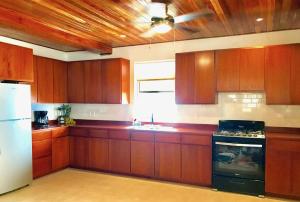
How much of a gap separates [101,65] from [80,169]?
2.19 m

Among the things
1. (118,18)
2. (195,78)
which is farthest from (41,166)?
(195,78)

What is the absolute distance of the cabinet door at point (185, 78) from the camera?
14.4 feet

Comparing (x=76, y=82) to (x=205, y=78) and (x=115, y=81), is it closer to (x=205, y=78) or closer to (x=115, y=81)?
(x=115, y=81)

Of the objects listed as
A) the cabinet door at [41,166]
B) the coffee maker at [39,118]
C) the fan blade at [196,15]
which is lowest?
the cabinet door at [41,166]

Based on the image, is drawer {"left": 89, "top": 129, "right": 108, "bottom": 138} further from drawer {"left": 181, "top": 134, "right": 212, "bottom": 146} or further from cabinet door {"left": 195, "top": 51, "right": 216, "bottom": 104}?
cabinet door {"left": 195, "top": 51, "right": 216, "bottom": 104}

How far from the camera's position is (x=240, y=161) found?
379 centimetres

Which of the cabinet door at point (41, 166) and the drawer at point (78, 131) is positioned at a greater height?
the drawer at point (78, 131)

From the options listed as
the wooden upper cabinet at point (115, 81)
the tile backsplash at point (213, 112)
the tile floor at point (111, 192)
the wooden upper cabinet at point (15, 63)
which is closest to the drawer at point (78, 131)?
the tile backsplash at point (213, 112)

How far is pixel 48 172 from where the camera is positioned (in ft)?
15.3

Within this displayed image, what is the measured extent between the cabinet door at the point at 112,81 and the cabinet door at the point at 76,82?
21.8 inches

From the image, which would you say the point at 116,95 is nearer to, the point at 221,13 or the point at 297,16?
the point at 221,13

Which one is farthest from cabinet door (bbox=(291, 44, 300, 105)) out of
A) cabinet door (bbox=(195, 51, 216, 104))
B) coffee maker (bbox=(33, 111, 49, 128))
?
coffee maker (bbox=(33, 111, 49, 128))

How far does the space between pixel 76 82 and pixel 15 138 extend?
190cm

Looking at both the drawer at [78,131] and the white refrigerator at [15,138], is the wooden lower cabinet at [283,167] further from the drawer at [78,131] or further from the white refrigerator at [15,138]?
the white refrigerator at [15,138]
